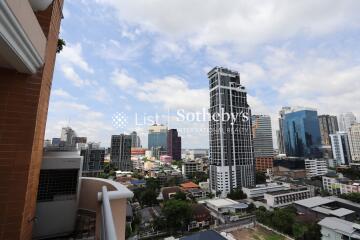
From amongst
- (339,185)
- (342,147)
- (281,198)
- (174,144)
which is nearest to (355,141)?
(342,147)

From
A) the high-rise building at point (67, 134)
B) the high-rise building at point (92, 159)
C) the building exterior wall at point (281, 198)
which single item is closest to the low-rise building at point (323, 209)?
the building exterior wall at point (281, 198)

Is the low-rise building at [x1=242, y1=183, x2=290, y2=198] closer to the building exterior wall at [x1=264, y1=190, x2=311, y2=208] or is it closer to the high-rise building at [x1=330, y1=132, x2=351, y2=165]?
the building exterior wall at [x1=264, y1=190, x2=311, y2=208]

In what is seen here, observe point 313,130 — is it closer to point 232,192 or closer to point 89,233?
point 232,192

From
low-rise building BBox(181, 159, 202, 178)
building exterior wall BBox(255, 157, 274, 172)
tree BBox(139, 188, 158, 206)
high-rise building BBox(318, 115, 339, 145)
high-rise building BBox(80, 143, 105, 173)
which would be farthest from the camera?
high-rise building BBox(318, 115, 339, 145)

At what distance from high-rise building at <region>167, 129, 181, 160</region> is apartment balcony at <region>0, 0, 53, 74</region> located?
189 ft

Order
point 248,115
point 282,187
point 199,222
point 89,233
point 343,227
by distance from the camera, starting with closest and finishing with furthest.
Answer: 1. point 89,233
2. point 343,227
3. point 199,222
4. point 282,187
5. point 248,115

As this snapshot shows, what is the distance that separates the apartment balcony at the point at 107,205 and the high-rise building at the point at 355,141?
179 feet

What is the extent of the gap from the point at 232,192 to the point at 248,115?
1132 centimetres

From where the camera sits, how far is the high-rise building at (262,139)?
41553mm

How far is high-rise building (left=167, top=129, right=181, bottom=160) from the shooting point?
59.2 meters

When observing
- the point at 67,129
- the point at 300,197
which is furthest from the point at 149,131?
the point at 300,197

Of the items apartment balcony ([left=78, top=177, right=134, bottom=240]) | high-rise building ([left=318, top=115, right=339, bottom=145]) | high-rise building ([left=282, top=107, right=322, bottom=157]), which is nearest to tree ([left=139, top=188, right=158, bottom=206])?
apartment balcony ([left=78, top=177, right=134, bottom=240])

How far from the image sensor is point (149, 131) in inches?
3204

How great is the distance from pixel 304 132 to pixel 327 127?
13.3m
